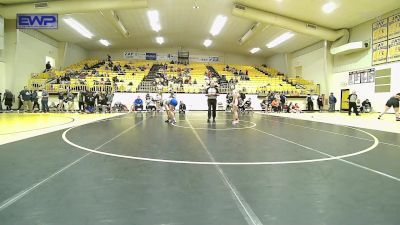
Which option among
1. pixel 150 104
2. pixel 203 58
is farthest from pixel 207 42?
pixel 150 104

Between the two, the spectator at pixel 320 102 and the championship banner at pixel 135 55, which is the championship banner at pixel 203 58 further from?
the spectator at pixel 320 102

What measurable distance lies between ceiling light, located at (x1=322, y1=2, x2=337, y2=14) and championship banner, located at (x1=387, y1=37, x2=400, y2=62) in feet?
15.3

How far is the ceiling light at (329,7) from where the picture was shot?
20.0 meters

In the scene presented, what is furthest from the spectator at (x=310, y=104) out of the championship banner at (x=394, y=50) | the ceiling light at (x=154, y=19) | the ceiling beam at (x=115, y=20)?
the ceiling beam at (x=115, y=20)

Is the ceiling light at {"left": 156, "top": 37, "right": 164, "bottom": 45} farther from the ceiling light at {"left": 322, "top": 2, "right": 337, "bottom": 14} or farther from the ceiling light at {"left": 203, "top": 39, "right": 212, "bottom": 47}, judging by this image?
the ceiling light at {"left": 322, "top": 2, "right": 337, "bottom": 14}

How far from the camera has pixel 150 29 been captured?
2948cm

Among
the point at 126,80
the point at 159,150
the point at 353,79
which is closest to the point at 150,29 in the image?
the point at 126,80

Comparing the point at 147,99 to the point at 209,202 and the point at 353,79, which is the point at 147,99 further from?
the point at 209,202

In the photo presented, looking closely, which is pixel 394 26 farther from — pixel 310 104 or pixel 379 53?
pixel 310 104

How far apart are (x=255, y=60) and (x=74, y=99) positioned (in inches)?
1046

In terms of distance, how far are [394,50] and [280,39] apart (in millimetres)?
11676

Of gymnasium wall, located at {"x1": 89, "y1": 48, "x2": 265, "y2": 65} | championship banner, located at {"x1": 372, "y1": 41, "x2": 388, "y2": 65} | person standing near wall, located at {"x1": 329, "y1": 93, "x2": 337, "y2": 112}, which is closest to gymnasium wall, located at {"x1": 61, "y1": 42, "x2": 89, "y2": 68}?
gymnasium wall, located at {"x1": 89, "y1": 48, "x2": 265, "y2": 65}

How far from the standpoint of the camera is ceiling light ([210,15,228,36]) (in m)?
25.8

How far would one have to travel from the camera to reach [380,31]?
21.7 metres
